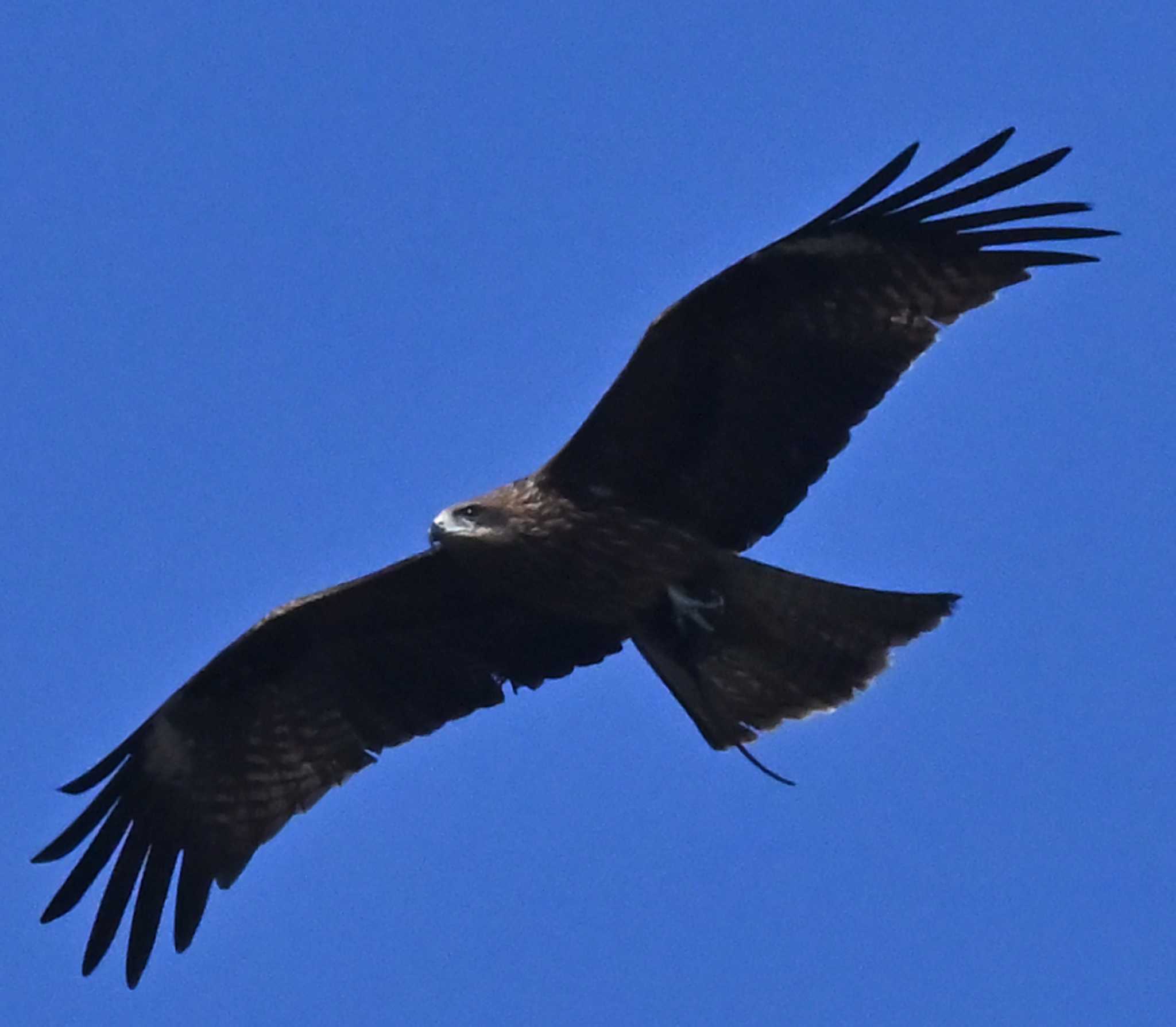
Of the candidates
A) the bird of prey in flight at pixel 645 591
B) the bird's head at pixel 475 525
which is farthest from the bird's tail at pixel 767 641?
the bird's head at pixel 475 525

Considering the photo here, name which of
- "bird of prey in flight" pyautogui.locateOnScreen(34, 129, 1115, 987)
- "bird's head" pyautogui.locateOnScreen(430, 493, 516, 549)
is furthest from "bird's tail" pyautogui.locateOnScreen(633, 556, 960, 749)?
"bird's head" pyautogui.locateOnScreen(430, 493, 516, 549)

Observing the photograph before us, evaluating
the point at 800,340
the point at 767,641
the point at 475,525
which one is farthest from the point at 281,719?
the point at 800,340

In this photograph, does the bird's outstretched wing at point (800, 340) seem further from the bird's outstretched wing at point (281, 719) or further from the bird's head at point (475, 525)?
the bird's outstretched wing at point (281, 719)

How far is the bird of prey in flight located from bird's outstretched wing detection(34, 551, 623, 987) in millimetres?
10

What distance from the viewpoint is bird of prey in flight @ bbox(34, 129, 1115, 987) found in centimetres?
1087

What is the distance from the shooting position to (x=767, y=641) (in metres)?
11.4

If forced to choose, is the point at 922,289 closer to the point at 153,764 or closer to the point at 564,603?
the point at 564,603

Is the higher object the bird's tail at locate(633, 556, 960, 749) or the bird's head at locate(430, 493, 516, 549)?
the bird's head at locate(430, 493, 516, 549)

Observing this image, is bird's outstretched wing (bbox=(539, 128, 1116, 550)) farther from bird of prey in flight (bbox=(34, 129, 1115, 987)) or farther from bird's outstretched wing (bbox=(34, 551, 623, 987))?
bird's outstretched wing (bbox=(34, 551, 623, 987))

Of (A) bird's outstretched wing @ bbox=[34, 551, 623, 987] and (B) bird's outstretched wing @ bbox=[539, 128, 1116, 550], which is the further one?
(A) bird's outstretched wing @ bbox=[34, 551, 623, 987]

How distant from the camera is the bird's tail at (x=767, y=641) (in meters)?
11.2

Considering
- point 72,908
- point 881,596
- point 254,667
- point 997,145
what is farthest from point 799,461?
point 72,908

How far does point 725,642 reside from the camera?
1133 cm

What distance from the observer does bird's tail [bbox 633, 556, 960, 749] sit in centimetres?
1118
